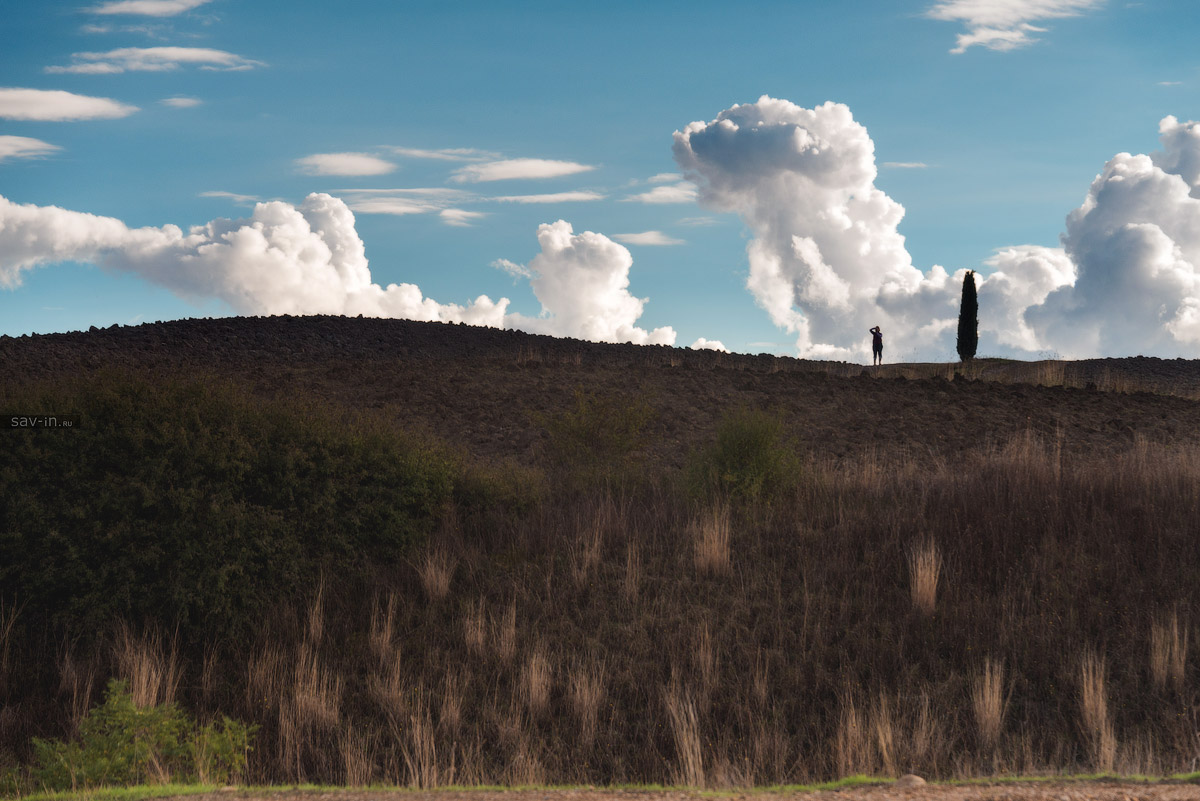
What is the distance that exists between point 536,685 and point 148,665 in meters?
4.01

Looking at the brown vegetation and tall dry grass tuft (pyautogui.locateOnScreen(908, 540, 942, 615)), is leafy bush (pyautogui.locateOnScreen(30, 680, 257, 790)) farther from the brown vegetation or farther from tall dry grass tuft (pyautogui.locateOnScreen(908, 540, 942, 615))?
tall dry grass tuft (pyautogui.locateOnScreen(908, 540, 942, 615))

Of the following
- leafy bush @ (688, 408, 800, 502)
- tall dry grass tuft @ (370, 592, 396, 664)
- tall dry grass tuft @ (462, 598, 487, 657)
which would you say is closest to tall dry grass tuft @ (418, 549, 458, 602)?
tall dry grass tuft @ (370, 592, 396, 664)

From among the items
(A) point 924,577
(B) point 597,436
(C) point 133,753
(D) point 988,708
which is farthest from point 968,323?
(C) point 133,753

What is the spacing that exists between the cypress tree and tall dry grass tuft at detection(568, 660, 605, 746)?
3931 centimetres

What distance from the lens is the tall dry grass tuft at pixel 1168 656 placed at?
9.09 metres

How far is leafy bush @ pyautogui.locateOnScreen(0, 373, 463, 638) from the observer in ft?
32.2

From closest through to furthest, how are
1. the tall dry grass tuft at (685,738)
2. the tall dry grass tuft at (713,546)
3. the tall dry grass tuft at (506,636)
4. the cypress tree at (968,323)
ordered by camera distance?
the tall dry grass tuft at (685,738) < the tall dry grass tuft at (506,636) < the tall dry grass tuft at (713,546) < the cypress tree at (968,323)

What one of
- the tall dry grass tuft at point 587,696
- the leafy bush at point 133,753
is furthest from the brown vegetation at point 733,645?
the leafy bush at point 133,753

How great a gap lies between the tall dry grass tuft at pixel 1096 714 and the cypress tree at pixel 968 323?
37.4 metres

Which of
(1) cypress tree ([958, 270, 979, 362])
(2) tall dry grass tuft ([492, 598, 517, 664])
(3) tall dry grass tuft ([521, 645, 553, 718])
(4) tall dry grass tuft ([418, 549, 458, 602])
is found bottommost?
(3) tall dry grass tuft ([521, 645, 553, 718])

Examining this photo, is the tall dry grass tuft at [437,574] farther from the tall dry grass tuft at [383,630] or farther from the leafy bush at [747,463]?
the leafy bush at [747,463]

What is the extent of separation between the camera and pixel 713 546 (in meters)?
11.6

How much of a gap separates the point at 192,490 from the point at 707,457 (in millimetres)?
8179

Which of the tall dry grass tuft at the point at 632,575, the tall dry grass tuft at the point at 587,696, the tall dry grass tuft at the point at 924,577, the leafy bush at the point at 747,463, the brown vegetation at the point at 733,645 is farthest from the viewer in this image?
the leafy bush at the point at 747,463
